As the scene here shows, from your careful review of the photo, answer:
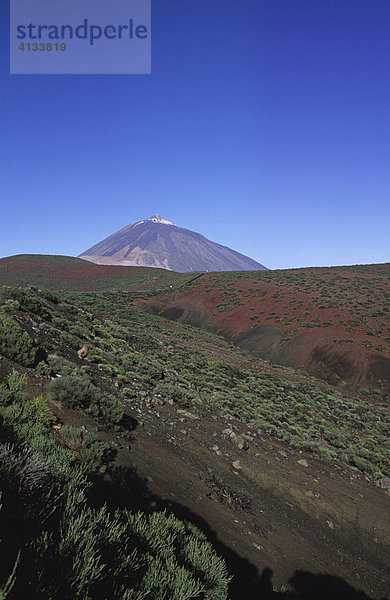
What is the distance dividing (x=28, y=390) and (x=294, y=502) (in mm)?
6696

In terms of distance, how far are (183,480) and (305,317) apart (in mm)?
30050

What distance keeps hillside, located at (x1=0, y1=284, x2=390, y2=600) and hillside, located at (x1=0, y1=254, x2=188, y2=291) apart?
5447 cm

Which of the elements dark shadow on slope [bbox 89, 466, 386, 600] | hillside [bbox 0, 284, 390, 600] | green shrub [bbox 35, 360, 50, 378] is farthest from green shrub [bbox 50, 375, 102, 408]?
dark shadow on slope [bbox 89, 466, 386, 600]

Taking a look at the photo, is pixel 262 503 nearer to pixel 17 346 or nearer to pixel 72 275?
pixel 17 346

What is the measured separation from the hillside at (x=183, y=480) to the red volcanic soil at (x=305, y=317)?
12.7 m

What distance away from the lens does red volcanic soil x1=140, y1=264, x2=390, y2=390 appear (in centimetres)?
2514

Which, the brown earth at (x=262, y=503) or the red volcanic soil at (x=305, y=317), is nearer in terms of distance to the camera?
the brown earth at (x=262, y=503)

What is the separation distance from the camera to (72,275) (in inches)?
2985

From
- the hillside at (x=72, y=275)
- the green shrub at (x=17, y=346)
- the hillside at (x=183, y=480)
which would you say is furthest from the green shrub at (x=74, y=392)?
the hillside at (x=72, y=275)

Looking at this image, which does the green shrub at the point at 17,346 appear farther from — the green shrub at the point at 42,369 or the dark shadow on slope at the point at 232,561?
the dark shadow on slope at the point at 232,561

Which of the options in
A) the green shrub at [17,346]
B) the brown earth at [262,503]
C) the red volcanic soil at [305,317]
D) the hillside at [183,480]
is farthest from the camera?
the red volcanic soil at [305,317]

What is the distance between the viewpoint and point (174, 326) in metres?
31.7

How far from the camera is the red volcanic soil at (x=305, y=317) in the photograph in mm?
25141

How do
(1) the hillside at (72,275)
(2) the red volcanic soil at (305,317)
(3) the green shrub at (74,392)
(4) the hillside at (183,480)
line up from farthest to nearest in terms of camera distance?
(1) the hillside at (72,275)
(2) the red volcanic soil at (305,317)
(3) the green shrub at (74,392)
(4) the hillside at (183,480)
